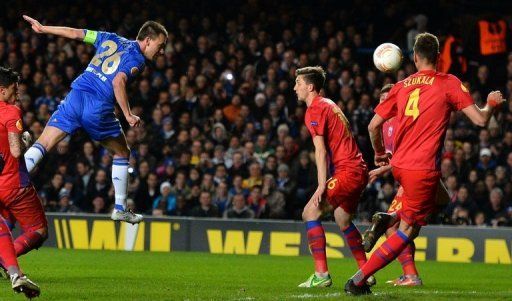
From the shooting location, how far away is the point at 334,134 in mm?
9898

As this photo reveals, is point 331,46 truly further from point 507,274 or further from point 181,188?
point 507,274

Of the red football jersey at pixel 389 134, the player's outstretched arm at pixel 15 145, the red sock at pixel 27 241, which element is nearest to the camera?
the player's outstretched arm at pixel 15 145

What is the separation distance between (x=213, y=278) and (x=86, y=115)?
235 cm

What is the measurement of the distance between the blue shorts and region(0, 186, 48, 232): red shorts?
1464mm

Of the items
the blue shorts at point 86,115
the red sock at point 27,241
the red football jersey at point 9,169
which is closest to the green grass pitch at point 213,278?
the red sock at point 27,241

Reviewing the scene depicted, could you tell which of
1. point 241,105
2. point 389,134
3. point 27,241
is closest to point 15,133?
point 27,241

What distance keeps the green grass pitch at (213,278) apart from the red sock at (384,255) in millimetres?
208

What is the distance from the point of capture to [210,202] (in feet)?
59.2

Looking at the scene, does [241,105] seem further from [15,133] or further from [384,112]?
[15,133]

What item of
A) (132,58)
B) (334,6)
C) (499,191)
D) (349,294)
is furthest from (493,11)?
(349,294)

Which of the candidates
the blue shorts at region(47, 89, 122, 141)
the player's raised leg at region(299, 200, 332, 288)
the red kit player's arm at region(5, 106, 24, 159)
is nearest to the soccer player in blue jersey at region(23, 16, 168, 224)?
the blue shorts at region(47, 89, 122, 141)

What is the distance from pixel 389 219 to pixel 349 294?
716 mm

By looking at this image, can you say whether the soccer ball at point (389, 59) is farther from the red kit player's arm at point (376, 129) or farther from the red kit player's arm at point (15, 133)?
the red kit player's arm at point (15, 133)

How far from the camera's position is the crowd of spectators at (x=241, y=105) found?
17797 mm
